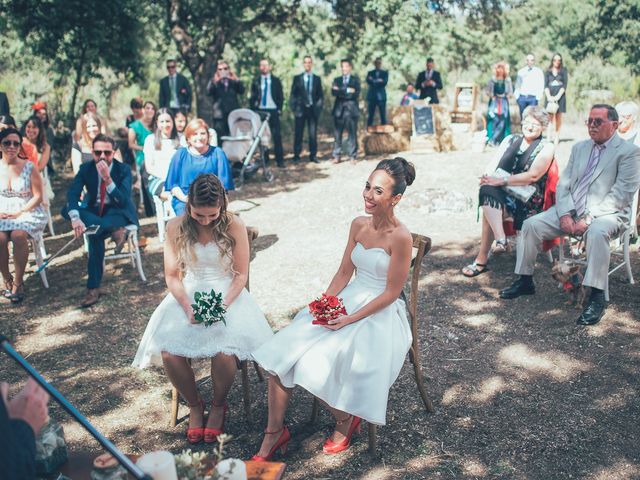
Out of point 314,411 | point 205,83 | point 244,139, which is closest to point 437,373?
point 314,411

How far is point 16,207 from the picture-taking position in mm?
6746

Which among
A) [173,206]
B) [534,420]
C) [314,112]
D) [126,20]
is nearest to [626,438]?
[534,420]

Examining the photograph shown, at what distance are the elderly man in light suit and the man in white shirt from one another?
8.26 metres

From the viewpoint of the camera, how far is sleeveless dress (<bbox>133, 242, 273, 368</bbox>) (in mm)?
4047

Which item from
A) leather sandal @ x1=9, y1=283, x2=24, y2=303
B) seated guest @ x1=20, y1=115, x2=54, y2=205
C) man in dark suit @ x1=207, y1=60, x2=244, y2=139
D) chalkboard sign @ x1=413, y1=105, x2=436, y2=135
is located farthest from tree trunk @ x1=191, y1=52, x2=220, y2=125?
leather sandal @ x1=9, y1=283, x2=24, y2=303

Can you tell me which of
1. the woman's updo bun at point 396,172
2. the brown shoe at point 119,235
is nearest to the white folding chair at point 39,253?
the brown shoe at point 119,235

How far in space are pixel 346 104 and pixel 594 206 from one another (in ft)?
26.9

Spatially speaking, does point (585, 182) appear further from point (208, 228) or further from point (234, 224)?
point (208, 228)

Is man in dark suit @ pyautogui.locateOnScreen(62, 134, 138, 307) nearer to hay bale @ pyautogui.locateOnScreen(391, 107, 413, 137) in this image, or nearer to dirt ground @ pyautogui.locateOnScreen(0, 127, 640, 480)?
dirt ground @ pyautogui.locateOnScreen(0, 127, 640, 480)

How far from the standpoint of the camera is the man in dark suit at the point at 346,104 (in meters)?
13.3

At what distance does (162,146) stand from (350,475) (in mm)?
5862

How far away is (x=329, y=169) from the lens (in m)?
13.0

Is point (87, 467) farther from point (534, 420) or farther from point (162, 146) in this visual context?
point (162, 146)

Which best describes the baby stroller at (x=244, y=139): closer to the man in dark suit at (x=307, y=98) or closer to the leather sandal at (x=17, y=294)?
the man in dark suit at (x=307, y=98)
